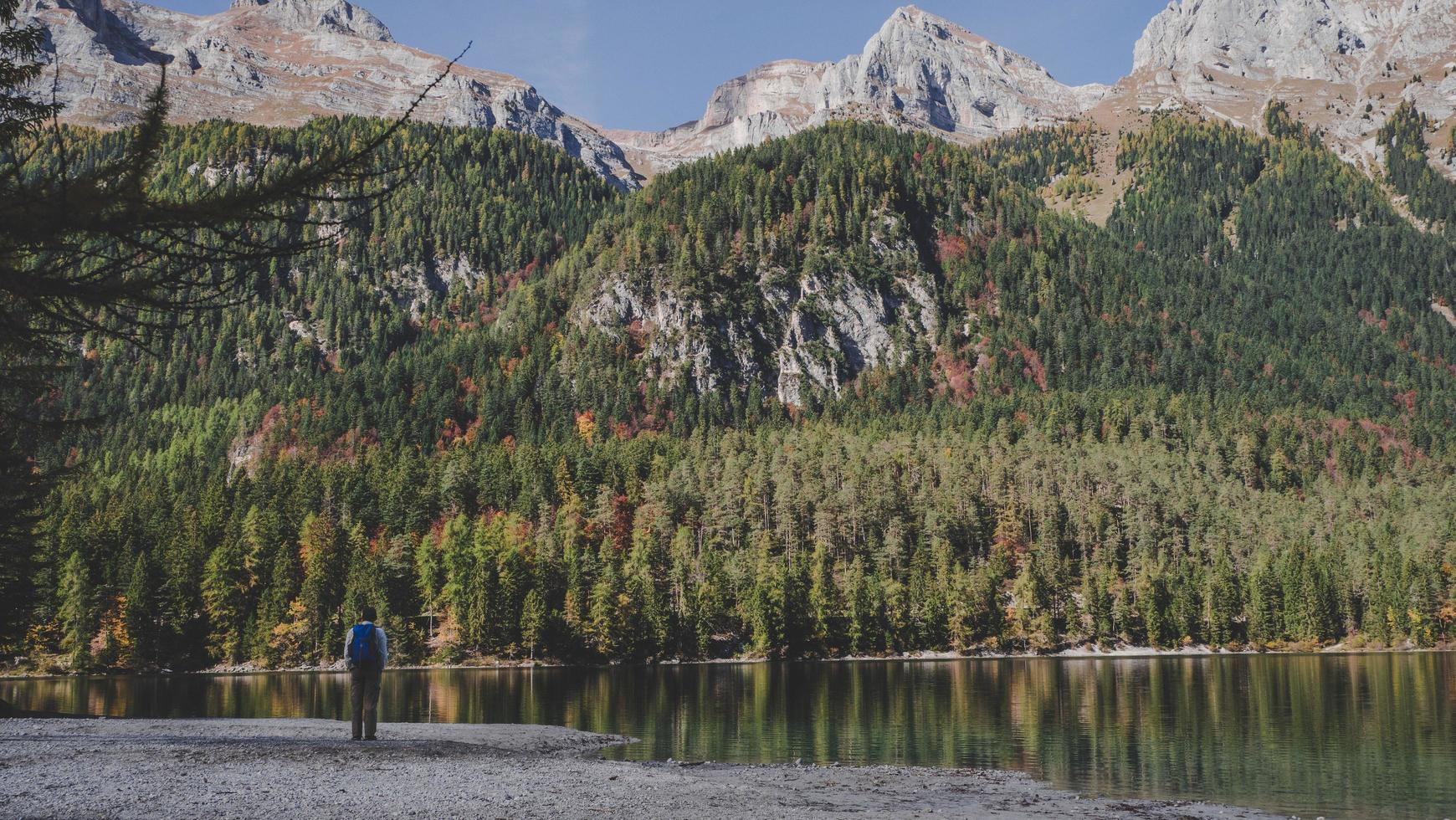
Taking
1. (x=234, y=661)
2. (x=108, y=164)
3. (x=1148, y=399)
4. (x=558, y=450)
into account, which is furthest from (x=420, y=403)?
(x=108, y=164)

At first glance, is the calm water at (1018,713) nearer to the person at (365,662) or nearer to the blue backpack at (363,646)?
the person at (365,662)

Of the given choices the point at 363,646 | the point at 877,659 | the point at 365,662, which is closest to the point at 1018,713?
the point at 365,662

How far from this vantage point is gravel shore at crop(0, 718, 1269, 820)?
19.1 meters

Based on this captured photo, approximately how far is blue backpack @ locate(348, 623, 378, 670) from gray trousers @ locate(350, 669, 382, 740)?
470 millimetres

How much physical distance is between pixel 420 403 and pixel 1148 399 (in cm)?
14901

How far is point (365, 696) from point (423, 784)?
8.50 meters

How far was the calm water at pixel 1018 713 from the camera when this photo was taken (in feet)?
111

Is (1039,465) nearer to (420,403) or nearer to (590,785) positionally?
(420,403)

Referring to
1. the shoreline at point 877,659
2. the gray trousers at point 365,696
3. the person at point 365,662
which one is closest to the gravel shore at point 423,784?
the gray trousers at point 365,696

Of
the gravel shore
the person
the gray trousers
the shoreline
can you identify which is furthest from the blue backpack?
the shoreline

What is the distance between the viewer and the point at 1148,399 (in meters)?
194

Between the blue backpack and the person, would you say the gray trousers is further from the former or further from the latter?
the blue backpack

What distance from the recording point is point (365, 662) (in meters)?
28.5

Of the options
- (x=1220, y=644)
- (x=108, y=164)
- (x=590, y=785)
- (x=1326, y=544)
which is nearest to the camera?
(x=108, y=164)
